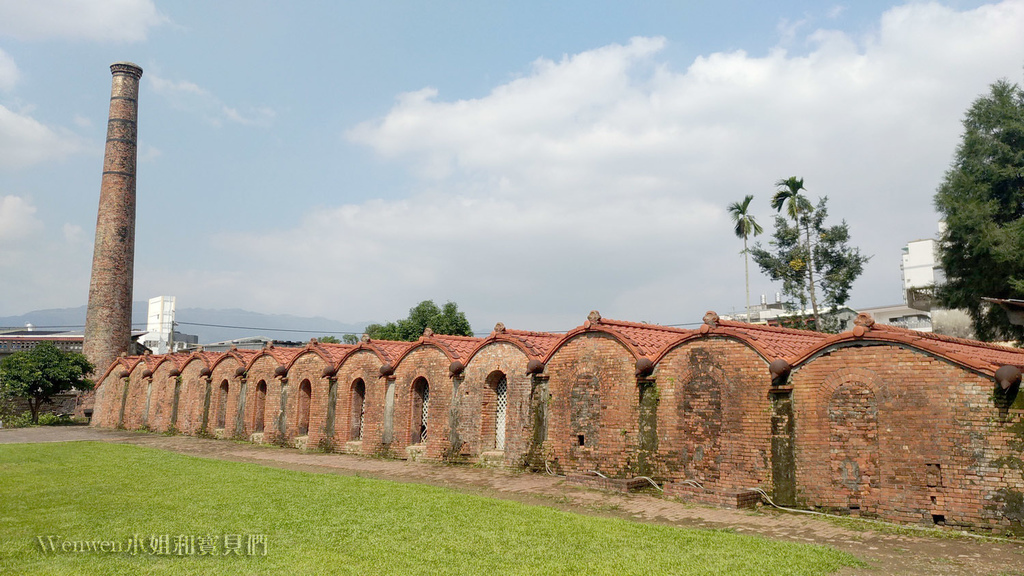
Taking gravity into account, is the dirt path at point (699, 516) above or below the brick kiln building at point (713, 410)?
below

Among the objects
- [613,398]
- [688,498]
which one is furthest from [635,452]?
[688,498]

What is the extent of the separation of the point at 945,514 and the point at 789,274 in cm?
2772

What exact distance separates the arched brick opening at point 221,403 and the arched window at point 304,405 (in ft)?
20.7

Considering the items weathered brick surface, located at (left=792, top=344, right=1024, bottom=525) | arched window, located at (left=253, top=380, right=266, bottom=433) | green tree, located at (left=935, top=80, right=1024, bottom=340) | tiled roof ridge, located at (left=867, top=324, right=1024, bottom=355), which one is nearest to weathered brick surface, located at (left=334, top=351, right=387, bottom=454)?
arched window, located at (left=253, top=380, right=266, bottom=433)

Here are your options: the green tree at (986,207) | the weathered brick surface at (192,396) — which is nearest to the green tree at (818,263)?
the green tree at (986,207)

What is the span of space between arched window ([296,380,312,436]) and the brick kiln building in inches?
2.6

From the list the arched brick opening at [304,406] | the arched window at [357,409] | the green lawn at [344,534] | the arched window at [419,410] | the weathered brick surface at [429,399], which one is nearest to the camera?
the green lawn at [344,534]

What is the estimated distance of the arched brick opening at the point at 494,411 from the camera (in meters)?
19.3

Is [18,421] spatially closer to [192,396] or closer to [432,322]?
[192,396]

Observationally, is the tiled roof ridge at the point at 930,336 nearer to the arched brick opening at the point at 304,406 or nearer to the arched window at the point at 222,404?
the arched brick opening at the point at 304,406

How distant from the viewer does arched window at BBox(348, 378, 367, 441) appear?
23861 millimetres

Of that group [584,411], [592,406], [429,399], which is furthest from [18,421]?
[592,406]

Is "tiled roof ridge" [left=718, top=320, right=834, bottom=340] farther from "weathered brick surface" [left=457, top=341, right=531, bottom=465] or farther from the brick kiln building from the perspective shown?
"weathered brick surface" [left=457, top=341, right=531, bottom=465]

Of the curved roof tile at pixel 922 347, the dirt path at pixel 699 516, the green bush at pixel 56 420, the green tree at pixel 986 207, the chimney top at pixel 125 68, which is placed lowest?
the green bush at pixel 56 420
